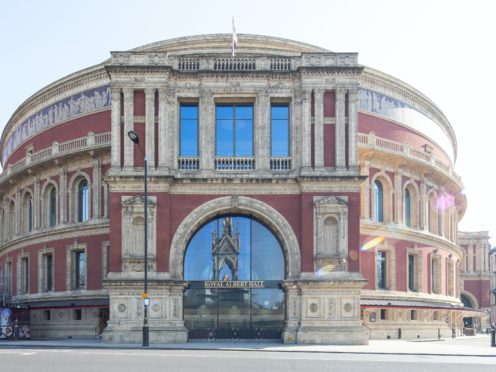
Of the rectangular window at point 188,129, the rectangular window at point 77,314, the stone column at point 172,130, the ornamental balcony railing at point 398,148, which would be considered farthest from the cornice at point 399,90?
the rectangular window at point 77,314

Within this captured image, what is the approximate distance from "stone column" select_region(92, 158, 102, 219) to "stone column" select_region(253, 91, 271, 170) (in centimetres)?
1719

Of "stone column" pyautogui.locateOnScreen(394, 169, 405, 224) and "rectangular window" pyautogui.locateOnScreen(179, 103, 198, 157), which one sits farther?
"stone column" pyautogui.locateOnScreen(394, 169, 405, 224)

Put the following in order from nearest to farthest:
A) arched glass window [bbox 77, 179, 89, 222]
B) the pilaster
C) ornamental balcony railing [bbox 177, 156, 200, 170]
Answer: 1. the pilaster
2. ornamental balcony railing [bbox 177, 156, 200, 170]
3. arched glass window [bbox 77, 179, 89, 222]

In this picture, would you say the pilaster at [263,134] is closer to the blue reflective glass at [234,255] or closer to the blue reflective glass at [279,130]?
the blue reflective glass at [279,130]

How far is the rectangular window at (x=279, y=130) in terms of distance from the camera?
40844 mm

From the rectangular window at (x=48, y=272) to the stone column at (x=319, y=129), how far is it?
2617 cm

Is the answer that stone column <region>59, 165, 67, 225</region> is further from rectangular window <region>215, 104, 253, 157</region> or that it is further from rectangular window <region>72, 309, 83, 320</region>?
rectangular window <region>215, 104, 253, 157</region>

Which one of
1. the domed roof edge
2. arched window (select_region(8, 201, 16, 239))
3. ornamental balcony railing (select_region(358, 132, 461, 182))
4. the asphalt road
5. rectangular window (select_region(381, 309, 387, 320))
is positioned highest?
the domed roof edge

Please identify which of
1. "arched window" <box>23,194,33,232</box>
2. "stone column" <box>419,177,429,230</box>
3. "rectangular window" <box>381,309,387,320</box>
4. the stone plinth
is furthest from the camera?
"arched window" <box>23,194,33,232</box>

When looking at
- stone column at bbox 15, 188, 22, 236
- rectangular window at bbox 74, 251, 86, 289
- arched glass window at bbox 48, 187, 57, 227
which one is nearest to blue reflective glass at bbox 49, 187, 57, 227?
arched glass window at bbox 48, 187, 57, 227

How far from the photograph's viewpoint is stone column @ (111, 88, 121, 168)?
39906mm

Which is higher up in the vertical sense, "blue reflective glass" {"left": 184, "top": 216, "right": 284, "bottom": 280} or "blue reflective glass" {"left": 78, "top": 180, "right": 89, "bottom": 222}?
"blue reflective glass" {"left": 78, "top": 180, "right": 89, "bottom": 222}

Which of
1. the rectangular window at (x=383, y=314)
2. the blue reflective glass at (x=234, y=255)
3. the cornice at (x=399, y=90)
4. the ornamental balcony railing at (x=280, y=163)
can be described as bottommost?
the rectangular window at (x=383, y=314)

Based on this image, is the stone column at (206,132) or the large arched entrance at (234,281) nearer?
the large arched entrance at (234,281)
